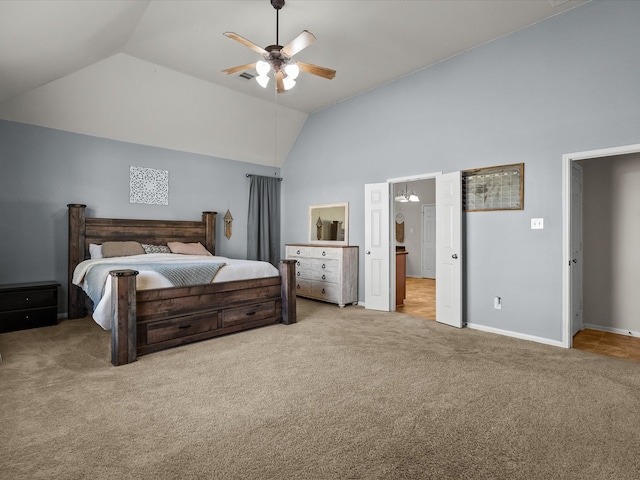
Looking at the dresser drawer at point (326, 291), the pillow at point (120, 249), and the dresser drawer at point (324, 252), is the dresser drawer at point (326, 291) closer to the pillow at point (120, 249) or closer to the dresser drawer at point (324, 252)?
the dresser drawer at point (324, 252)

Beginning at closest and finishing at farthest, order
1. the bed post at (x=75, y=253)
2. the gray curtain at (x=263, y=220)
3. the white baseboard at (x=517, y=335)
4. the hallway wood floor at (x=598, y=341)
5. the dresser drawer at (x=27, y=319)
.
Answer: the hallway wood floor at (x=598, y=341)
the white baseboard at (x=517, y=335)
the dresser drawer at (x=27, y=319)
the bed post at (x=75, y=253)
the gray curtain at (x=263, y=220)

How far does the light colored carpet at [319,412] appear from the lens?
1.63m

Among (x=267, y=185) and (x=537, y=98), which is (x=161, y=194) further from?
(x=537, y=98)

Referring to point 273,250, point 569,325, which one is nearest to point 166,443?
point 569,325

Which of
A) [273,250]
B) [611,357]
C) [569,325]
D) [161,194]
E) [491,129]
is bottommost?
[611,357]

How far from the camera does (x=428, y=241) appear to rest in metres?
8.91

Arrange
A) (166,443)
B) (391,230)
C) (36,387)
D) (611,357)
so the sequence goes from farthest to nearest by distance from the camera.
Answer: (391,230) → (611,357) → (36,387) → (166,443)

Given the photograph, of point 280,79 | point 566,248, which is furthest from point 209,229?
point 566,248

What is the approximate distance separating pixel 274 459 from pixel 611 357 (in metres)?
3.24

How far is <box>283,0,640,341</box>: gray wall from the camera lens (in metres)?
3.15

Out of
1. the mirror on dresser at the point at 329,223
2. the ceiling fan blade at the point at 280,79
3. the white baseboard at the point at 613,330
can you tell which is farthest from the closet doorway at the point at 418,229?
the ceiling fan blade at the point at 280,79

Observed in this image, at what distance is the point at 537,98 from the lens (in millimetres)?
3580

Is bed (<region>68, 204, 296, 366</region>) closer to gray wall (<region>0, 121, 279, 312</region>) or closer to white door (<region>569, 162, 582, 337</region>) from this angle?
gray wall (<region>0, 121, 279, 312</region>)

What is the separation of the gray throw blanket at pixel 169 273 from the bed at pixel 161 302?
0.08 m
